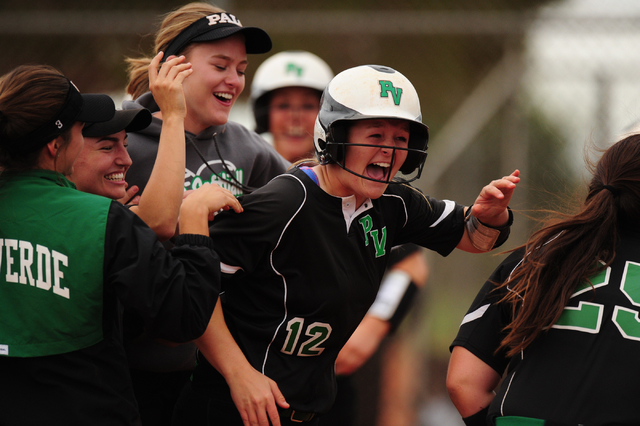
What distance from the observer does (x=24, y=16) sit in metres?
5.52

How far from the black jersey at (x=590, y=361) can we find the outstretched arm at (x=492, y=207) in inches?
16.4

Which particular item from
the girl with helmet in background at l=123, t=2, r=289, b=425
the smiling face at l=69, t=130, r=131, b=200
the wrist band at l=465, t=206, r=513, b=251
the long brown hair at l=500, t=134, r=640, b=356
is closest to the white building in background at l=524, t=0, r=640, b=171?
the wrist band at l=465, t=206, r=513, b=251

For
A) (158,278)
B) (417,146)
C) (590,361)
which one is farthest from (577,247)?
(158,278)

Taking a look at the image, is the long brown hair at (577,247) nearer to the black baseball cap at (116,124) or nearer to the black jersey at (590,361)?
the black jersey at (590,361)

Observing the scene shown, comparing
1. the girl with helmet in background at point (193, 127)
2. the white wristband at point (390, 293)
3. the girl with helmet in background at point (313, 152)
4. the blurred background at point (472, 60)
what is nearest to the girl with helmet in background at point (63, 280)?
the girl with helmet in background at point (193, 127)

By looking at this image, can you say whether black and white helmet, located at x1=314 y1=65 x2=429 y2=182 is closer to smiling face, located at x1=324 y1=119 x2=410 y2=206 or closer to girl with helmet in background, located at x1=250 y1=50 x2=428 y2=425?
smiling face, located at x1=324 y1=119 x2=410 y2=206

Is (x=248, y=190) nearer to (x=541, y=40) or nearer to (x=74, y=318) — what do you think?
(x=74, y=318)

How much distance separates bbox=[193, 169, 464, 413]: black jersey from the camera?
213 centimetres

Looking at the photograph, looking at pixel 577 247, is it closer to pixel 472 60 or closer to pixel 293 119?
pixel 293 119

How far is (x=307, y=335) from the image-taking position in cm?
221

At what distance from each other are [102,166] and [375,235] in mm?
996

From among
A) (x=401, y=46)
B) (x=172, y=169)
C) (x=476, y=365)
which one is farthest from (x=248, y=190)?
(x=401, y=46)

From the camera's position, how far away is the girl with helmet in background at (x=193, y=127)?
2684 mm

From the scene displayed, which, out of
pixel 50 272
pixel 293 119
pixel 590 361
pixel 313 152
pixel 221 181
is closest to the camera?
pixel 50 272
